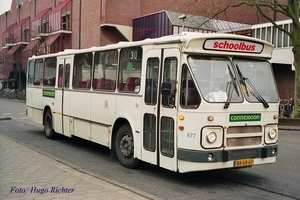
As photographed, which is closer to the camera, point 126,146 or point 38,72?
point 126,146

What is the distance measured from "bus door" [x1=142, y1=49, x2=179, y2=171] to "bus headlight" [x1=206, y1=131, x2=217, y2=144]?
2.13 ft

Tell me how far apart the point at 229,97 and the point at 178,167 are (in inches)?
64.5

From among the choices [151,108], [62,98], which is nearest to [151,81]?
[151,108]

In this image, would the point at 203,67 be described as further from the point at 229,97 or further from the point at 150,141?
the point at 150,141

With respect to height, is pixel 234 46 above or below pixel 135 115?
above

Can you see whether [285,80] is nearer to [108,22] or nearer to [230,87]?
[108,22]

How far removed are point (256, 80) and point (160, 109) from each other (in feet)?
6.70

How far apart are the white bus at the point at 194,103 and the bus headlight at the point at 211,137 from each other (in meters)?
0.02

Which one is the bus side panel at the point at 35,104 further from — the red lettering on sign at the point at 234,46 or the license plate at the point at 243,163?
the license plate at the point at 243,163

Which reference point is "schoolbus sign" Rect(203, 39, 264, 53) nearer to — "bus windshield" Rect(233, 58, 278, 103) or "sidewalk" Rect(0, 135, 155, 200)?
"bus windshield" Rect(233, 58, 278, 103)

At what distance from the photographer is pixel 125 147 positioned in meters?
9.03

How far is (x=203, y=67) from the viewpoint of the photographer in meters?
7.31

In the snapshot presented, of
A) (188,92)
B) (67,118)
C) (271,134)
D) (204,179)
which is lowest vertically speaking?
(204,179)

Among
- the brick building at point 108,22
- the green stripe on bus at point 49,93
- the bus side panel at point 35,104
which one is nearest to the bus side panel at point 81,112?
the green stripe on bus at point 49,93
